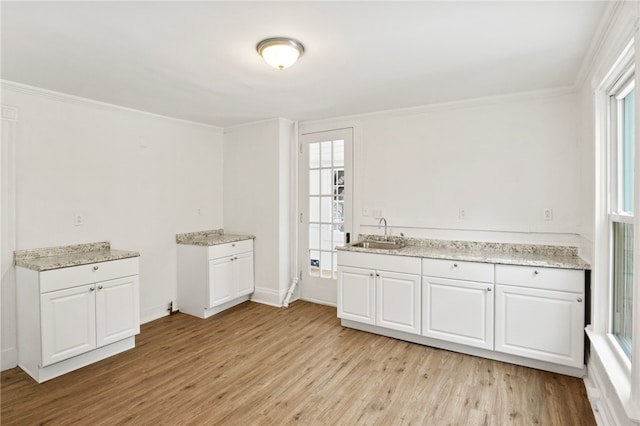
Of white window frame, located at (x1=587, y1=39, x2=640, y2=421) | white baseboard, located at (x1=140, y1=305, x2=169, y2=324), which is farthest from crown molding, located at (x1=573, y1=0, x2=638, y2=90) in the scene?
white baseboard, located at (x1=140, y1=305, x2=169, y2=324)

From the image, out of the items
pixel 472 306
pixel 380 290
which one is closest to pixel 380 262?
pixel 380 290

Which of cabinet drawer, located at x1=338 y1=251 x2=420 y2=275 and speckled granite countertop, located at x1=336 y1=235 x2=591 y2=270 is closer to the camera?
speckled granite countertop, located at x1=336 y1=235 x2=591 y2=270

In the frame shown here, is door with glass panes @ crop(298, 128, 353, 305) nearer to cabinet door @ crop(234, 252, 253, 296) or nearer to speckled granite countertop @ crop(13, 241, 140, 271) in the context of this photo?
cabinet door @ crop(234, 252, 253, 296)

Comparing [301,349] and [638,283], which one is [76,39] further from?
[638,283]

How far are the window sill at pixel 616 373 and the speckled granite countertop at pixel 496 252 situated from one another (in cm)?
56

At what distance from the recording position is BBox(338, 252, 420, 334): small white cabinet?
10.6 feet

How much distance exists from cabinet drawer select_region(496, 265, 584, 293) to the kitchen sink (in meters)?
1.14

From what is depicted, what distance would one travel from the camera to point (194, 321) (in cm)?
389

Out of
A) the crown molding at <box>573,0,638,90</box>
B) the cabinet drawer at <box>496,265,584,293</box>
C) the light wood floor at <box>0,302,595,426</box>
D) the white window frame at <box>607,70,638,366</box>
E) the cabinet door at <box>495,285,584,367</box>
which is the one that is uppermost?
the crown molding at <box>573,0,638,90</box>

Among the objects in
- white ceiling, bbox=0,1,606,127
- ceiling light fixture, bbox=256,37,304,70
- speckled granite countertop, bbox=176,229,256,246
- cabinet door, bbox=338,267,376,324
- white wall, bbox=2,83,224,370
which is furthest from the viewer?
speckled granite countertop, bbox=176,229,256,246

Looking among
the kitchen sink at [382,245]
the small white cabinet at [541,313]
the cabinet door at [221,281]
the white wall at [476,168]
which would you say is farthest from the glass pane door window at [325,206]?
the small white cabinet at [541,313]

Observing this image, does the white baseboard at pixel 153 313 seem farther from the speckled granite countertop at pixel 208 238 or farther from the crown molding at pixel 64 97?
the crown molding at pixel 64 97

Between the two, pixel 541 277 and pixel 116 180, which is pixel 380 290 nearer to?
pixel 541 277

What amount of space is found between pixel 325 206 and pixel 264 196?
0.81 m
